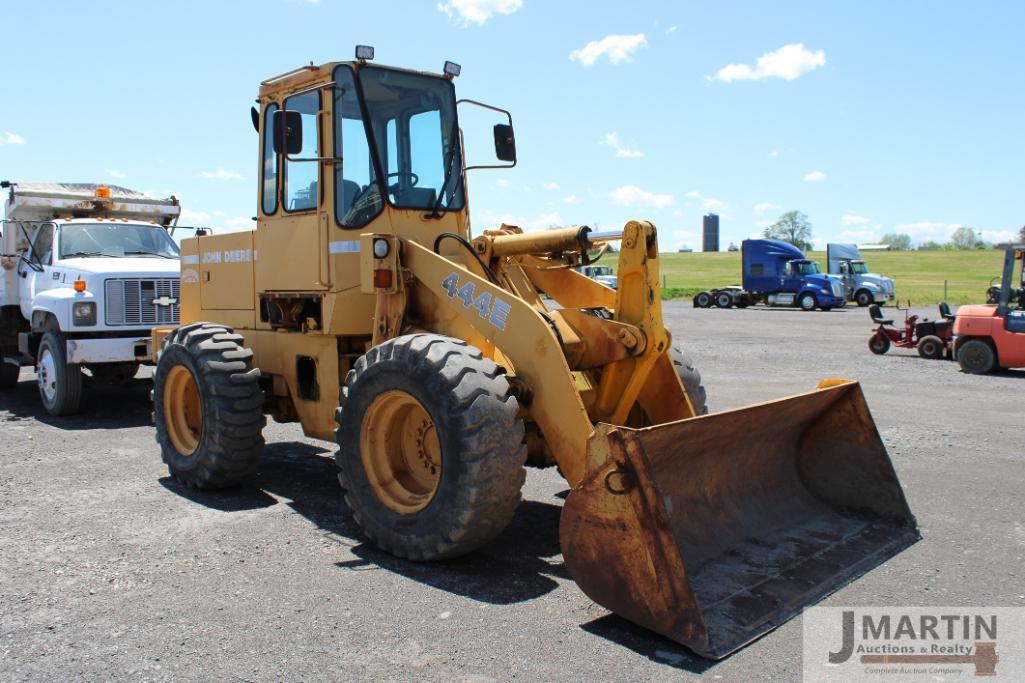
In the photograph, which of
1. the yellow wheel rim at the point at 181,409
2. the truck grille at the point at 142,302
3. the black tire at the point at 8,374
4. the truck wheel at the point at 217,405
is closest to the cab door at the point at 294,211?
the truck wheel at the point at 217,405

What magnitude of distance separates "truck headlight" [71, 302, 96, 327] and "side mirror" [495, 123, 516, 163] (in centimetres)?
610

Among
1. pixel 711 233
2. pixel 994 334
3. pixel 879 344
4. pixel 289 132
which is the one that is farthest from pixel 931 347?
pixel 711 233

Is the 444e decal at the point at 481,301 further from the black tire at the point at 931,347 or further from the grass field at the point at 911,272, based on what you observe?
the grass field at the point at 911,272

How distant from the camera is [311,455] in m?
8.33

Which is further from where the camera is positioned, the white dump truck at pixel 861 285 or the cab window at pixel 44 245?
the white dump truck at pixel 861 285

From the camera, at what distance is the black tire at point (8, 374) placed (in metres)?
13.0

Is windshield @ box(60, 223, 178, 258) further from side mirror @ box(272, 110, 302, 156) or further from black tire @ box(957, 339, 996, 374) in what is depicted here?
black tire @ box(957, 339, 996, 374)

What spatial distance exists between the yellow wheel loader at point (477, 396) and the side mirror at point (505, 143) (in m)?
0.03

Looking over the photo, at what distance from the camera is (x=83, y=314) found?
10219 mm

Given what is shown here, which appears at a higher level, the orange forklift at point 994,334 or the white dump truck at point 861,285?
the white dump truck at point 861,285

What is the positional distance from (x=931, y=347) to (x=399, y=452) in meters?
14.9

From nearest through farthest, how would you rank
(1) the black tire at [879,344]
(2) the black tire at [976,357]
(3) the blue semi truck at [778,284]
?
(2) the black tire at [976,357]
(1) the black tire at [879,344]
(3) the blue semi truck at [778,284]

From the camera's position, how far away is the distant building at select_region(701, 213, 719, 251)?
10250cm

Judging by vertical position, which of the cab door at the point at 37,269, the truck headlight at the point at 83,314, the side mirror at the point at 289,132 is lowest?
the truck headlight at the point at 83,314
